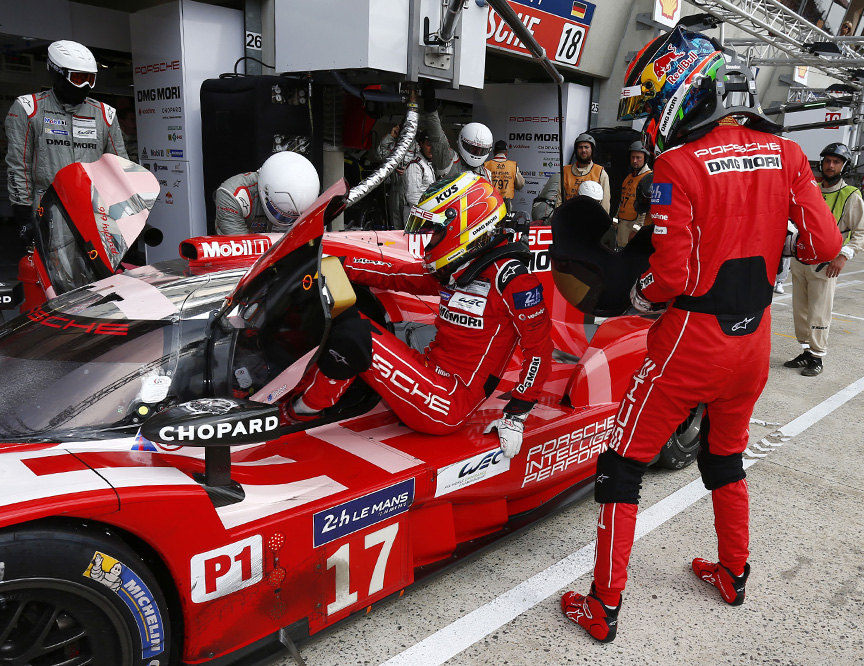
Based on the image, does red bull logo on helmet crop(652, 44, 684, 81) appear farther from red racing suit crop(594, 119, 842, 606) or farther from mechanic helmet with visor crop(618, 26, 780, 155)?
red racing suit crop(594, 119, 842, 606)

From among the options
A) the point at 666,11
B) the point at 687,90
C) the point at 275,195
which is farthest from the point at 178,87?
the point at 666,11

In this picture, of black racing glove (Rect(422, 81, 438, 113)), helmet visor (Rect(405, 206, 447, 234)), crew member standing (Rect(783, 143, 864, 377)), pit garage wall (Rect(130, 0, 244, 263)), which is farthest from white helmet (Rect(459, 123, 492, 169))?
helmet visor (Rect(405, 206, 447, 234))

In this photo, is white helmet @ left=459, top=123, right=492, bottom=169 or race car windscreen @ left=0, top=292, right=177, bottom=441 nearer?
race car windscreen @ left=0, top=292, right=177, bottom=441

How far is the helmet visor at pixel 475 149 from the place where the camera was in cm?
673

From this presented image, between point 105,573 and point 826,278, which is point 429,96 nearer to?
point 826,278

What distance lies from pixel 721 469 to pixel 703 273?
792 millimetres

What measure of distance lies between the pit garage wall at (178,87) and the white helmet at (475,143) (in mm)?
2254

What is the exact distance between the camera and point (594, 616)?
7.82 feet

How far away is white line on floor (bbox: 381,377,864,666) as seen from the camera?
88.2 inches

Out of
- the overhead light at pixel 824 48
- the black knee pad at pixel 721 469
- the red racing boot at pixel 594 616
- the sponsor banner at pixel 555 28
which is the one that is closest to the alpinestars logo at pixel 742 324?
the black knee pad at pixel 721 469

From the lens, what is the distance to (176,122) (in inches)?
243

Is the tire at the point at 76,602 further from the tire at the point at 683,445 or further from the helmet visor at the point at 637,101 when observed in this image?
the tire at the point at 683,445

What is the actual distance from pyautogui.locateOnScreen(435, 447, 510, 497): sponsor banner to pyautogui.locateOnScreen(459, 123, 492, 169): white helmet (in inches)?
187

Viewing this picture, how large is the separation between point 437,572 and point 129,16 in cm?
646
